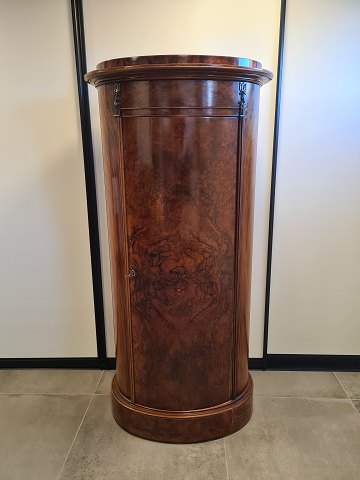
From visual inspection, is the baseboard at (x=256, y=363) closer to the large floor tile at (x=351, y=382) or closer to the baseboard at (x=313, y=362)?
the baseboard at (x=313, y=362)

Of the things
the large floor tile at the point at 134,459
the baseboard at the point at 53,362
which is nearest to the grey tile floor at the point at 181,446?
the large floor tile at the point at 134,459

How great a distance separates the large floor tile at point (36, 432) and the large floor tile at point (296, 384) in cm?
103

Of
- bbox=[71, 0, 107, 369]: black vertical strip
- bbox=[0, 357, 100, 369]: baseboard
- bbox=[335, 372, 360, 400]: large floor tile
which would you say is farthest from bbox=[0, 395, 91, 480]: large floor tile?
bbox=[335, 372, 360, 400]: large floor tile

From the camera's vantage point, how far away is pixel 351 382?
2432 millimetres

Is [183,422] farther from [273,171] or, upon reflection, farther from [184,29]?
[184,29]

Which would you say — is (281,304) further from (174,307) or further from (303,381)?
(174,307)

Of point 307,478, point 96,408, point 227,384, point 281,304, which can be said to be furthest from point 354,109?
point 96,408

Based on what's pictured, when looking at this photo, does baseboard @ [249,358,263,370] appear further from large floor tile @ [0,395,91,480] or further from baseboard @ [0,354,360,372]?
large floor tile @ [0,395,91,480]

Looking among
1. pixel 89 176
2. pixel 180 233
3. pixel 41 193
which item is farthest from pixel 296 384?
pixel 41 193

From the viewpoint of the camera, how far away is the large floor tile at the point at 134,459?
1.80 meters

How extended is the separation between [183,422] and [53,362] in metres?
1.05

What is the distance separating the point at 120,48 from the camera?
2096 millimetres

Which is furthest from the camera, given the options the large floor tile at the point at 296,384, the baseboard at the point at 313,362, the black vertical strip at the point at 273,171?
the baseboard at the point at 313,362

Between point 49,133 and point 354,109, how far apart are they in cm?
166
